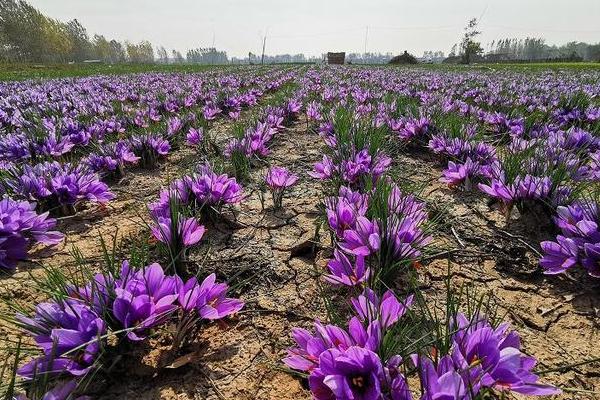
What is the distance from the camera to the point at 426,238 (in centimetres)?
162

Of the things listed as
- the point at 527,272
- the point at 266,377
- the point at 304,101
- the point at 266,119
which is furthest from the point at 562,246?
the point at 304,101

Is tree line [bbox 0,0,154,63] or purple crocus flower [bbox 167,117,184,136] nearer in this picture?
purple crocus flower [bbox 167,117,184,136]

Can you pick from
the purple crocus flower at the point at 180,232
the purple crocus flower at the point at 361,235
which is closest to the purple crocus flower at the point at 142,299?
the purple crocus flower at the point at 180,232

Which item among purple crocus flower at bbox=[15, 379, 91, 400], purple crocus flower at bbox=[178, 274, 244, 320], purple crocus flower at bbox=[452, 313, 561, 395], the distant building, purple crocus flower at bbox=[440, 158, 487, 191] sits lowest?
purple crocus flower at bbox=[15, 379, 91, 400]

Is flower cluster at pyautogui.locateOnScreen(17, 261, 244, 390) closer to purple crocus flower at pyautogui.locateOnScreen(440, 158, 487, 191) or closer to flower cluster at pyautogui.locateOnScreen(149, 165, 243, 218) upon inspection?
flower cluster at pyautogui.locateOnScreen(149, 165, 243, 218)

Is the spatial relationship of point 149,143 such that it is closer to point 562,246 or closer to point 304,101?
point 562,246

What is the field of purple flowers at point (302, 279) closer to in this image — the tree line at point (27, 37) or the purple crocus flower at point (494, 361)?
the purple crocus flower at point (494, 361)

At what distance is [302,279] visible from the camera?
1.82 metres

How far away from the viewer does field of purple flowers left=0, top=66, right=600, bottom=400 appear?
106 cm

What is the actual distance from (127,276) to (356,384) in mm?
844

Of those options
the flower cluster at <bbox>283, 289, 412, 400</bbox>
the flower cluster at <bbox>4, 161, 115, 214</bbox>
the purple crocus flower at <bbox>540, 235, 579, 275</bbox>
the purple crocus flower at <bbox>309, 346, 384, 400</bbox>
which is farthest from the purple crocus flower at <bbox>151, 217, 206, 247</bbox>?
the purple crocus flower at <bbox>540, 235, 579, 275</bbox>

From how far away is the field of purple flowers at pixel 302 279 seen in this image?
3.47 feet

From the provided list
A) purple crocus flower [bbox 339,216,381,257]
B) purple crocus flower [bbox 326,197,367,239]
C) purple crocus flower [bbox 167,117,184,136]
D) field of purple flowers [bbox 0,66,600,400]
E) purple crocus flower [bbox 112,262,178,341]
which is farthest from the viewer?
purple crocus flower [bbox 167,117,184,136]

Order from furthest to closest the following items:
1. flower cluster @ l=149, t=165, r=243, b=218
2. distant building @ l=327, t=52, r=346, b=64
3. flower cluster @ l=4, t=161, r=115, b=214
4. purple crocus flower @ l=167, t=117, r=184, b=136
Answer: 1. distant building @ l=327, t=52, r=346, b=64
2. purple crocus flower @ l=167, t=117, r=184, b=136
3. flower cluster @ l=4, t=161, r=115, b=214
4. flower cluster @ l=149, t=165, r=243, b=218
